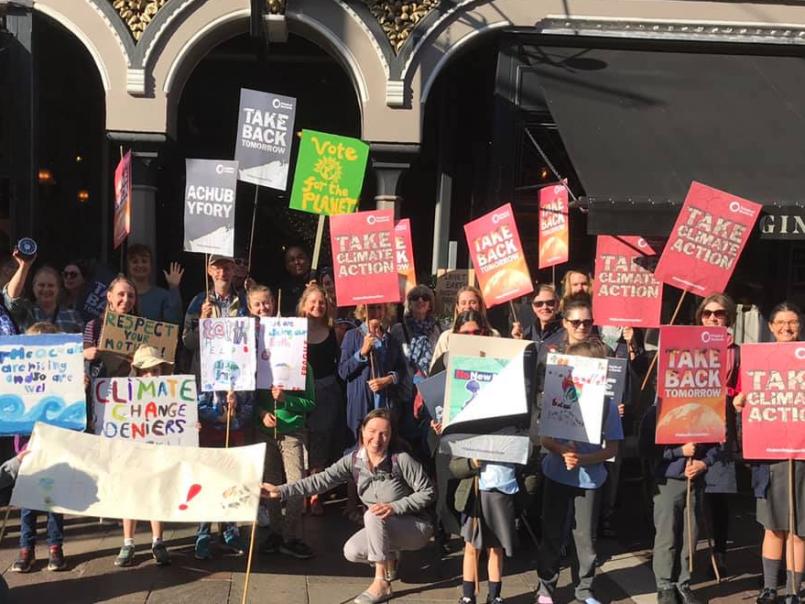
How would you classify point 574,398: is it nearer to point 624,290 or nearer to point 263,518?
point 624,290

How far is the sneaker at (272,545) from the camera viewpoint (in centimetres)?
578

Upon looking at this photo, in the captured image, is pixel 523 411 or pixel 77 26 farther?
pixel 77 26

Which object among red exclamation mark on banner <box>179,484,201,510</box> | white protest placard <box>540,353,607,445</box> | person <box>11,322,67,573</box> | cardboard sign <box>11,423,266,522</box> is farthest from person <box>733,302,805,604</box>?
person <box>11,322,67,573</box>

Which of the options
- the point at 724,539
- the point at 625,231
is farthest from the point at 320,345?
the point at 724,539

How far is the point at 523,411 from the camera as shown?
4.86 m

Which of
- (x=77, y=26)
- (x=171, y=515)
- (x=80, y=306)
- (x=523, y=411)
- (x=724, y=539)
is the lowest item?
(x=724, y=539)

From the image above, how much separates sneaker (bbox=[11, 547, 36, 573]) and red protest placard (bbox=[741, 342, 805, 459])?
441 centimetres

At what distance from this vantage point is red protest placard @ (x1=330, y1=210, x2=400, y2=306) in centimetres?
627

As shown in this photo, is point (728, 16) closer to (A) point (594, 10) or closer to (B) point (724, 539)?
(A) point (594, 10)

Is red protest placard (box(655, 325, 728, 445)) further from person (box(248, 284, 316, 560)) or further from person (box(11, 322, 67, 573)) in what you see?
person (box(11, 322, 67, 573))

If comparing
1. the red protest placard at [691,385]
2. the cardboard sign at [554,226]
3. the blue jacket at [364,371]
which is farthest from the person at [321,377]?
the red protest placard at [691,385]

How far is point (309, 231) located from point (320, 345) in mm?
3894

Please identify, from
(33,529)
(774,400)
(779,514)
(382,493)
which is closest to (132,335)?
(33,529)

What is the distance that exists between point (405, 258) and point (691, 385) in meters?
2.90
